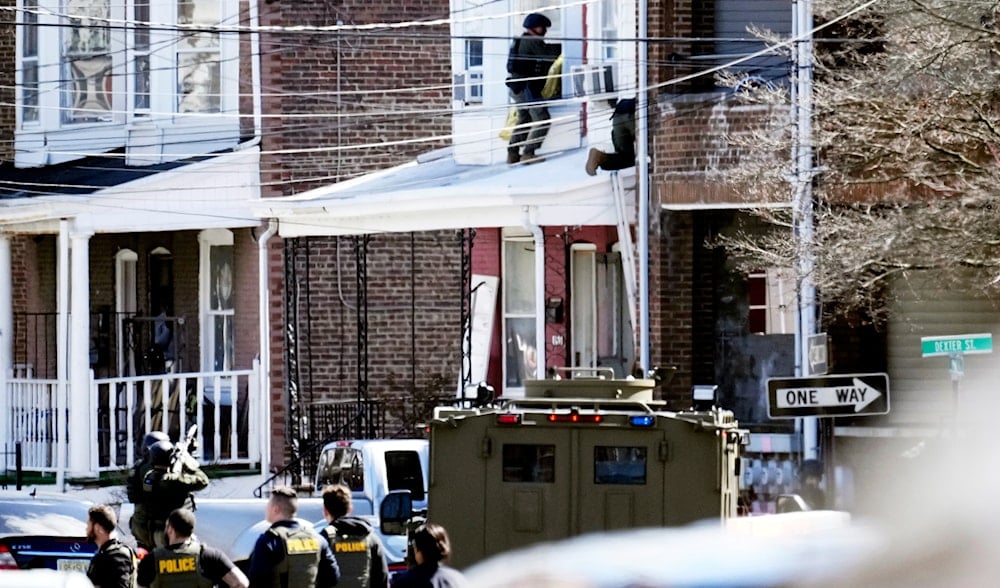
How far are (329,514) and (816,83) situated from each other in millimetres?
7407

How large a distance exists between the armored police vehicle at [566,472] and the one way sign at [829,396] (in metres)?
5.33

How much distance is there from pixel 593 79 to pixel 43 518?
10572 millimetres

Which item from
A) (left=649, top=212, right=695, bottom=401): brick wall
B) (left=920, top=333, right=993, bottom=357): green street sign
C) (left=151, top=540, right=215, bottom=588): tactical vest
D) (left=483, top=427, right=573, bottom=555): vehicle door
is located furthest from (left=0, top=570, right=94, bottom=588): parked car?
(left=649, top=212, right=695, bottom=401): brick wall

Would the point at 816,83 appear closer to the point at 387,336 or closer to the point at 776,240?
the point at 776,240

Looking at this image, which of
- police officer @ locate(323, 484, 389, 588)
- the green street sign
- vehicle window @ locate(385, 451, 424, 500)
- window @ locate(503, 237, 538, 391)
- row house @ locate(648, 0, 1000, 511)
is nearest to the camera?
police officer @ locate(323, 484, 389, 588)

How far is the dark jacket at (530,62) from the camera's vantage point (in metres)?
23.3

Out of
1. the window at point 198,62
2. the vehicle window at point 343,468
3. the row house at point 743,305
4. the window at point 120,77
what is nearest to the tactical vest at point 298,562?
the vehicle window at point 343,468

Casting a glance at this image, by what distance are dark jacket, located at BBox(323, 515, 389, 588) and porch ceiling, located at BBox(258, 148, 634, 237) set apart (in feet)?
33.0

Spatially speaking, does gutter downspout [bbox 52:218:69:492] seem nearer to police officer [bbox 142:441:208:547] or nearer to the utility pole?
the utility pole

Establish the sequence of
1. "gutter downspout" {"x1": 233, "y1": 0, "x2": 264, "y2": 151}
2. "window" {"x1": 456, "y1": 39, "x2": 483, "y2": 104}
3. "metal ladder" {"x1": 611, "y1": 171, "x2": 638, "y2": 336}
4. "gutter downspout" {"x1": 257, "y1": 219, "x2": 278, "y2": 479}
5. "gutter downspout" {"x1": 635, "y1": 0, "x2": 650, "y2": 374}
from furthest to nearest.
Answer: "window" {"x1": 456, "y1": 39, "x2": 483, "y2": 104}
"gutter downspout" {"x1": 233, "y1": 0, "x2": 264, "y2": 151}
"gutter downspout" {"x1": 257, "y1": 219, "x2": 278, "y2": 479}
"metal ladder" {"x1": 611, "y1": 171, "x2": 638, "y2": 336}
"gutter downspout" {"x1": 635, "y1": 0, "x2": 650, "y2": 374}

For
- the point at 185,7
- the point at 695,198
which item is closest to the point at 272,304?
the point at 185,7

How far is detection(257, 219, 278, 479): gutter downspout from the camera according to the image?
23.8m

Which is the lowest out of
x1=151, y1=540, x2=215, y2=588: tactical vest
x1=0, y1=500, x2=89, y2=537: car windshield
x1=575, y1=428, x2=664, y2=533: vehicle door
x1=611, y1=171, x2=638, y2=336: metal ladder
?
x1=0, y1=500, x2=89, y2=537: car windshield

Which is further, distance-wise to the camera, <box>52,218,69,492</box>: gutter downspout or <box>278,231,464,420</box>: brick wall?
<box>278,231,464,420</box>: brick wall
